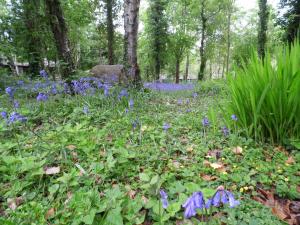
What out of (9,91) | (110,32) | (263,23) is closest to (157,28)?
(110,32)

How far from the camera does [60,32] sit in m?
4.66

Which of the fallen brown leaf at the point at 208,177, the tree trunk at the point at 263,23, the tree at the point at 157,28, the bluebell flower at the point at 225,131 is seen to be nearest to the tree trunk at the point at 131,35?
the bluebell flower at the point at 225,131

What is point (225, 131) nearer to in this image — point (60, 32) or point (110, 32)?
point (60, 32)

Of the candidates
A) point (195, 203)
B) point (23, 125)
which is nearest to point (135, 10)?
point (23, 125)

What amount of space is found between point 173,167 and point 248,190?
1.80ft

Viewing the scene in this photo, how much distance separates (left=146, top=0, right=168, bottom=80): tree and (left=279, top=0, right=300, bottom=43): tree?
28.7ft

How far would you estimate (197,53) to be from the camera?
87.0 ft

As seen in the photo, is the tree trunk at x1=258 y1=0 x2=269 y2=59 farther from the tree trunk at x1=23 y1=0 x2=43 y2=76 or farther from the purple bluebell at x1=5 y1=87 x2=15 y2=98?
the purple bluebell at x1=5 y1=87 x2=15 y2=98

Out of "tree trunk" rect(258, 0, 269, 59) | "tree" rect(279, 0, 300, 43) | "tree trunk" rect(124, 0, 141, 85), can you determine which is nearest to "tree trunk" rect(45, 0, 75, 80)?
"tree trunk" rect(124, 0, 141, 85)

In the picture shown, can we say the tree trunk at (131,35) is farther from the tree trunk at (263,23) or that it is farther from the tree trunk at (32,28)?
the tree trunk at (263,23)

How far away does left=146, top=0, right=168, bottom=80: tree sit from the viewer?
18.0m

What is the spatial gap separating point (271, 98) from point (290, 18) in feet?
46.7

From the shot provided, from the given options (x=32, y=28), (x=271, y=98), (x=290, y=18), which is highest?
(x=290, y=18)

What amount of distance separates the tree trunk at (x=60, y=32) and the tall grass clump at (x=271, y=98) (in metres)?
3.54
